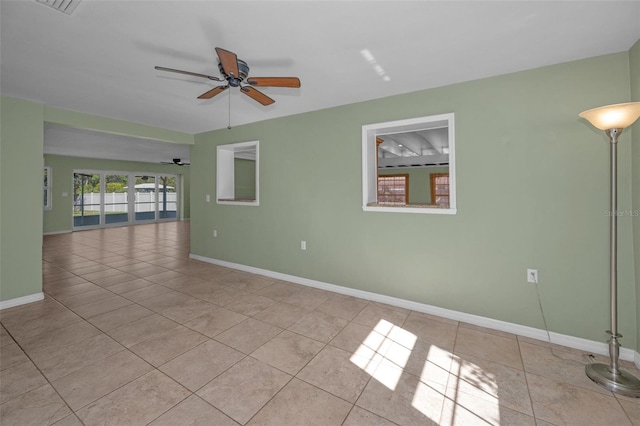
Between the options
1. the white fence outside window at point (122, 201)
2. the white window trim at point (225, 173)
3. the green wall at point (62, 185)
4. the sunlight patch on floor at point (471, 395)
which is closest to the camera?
the sunlight patch on floor at point (471, 395)

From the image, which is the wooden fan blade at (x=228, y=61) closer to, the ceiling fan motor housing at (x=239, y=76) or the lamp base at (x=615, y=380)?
the ceiling fan motor housing at (x=239, y=76)

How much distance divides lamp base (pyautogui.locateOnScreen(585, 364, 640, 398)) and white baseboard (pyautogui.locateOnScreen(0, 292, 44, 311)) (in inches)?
218

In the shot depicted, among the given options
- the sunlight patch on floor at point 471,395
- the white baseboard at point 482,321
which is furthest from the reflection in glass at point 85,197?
the sunlight patch on floor at point 471,395

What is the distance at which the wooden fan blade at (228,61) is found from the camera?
1.70 meters

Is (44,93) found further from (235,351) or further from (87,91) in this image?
(235,351)

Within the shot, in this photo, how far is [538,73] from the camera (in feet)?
7.99

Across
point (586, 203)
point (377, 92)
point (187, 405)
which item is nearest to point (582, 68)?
point (586, 203)

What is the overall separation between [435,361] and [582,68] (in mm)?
2730

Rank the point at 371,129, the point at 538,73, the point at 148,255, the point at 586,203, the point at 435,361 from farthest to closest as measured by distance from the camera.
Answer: the point at 148,255 < the point at 371,129 < the point at 538,73 < the point at 586,203 < the point at 435,361

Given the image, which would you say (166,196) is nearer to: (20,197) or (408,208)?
(20,197)

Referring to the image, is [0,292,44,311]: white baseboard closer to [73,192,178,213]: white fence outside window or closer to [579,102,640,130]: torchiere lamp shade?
[579,102,640,130]: torchiere lamp shade

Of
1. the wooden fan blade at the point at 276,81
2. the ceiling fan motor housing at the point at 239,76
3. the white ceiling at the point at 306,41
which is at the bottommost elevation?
the wooden fan blade at the point at 276,81

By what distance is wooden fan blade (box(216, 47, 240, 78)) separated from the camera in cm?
170

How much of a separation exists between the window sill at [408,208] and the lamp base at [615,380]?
5.09ft
